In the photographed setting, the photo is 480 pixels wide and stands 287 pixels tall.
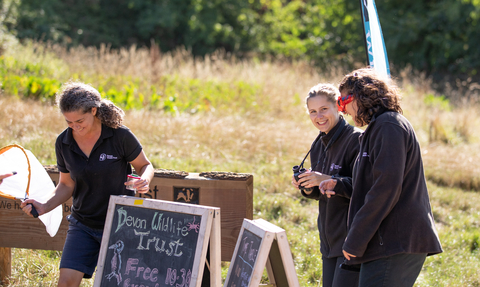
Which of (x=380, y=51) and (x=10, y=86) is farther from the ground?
(x=10, y=86)

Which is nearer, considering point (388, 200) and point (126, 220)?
point (388, 200)

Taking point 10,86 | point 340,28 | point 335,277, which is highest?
point 340,28

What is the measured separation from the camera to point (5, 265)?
3688mm

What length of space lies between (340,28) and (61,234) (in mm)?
18680

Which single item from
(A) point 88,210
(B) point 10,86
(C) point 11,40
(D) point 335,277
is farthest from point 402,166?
(C) point 11,40

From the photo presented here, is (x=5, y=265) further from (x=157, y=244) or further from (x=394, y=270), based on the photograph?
(x=394, y=270)

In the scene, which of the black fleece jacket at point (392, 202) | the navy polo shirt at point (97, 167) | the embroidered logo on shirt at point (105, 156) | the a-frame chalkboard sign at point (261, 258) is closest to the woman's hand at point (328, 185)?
the black fleece jacket at point (392, 202)

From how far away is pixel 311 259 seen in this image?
166 inches

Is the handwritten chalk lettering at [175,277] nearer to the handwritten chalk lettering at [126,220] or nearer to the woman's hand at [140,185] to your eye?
the handwritten chalk lettering at [126,220]

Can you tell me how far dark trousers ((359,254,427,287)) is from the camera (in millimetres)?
2041

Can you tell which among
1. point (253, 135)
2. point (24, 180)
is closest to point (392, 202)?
point (24, 180)

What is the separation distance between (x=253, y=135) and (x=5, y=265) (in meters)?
4.34

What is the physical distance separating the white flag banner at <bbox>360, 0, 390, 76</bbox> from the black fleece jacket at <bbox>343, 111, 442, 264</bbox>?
1.25 m

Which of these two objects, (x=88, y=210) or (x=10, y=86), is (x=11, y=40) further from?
(x=88, y=210)
